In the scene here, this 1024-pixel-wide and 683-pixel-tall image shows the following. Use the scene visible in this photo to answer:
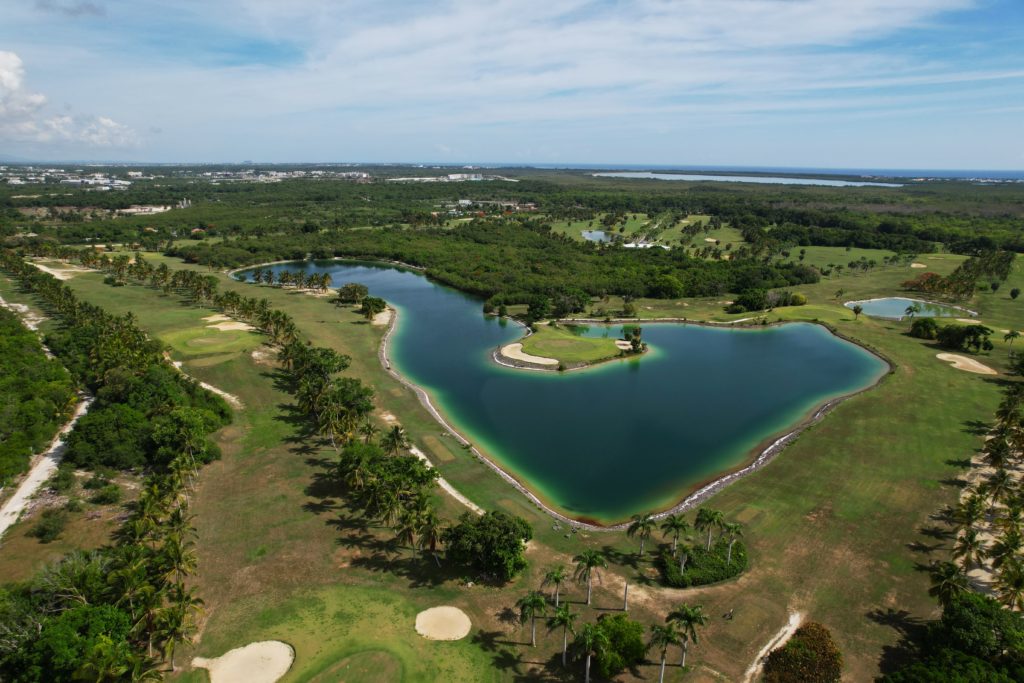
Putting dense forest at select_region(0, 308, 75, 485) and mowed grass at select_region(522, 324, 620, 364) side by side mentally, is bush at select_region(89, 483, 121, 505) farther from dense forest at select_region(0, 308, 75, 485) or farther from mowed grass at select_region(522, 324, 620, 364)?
mowed grass at select_region(522, 324, 620, 364)

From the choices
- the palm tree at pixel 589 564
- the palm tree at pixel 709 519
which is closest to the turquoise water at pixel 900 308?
the palm tree at pixel 709 519

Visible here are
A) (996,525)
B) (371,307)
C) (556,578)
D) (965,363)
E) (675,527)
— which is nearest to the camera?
(556,578)

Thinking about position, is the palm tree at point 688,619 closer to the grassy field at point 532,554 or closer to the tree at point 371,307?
the grassy field at point 532,554

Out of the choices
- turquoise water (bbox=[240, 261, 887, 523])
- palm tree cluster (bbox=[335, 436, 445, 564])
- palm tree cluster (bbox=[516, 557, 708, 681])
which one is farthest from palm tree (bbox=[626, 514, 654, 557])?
palm tree cluster (bbox=[335, 436, 445, 564])

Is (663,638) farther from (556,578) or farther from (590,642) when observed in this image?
(556,578)

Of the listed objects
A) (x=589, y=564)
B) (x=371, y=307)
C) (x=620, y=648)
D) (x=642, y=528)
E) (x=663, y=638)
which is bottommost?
(x=620, y=648)

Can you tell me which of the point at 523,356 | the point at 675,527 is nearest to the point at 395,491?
the point at 675,527

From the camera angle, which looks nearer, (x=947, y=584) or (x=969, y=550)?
(x=947, y=584)
